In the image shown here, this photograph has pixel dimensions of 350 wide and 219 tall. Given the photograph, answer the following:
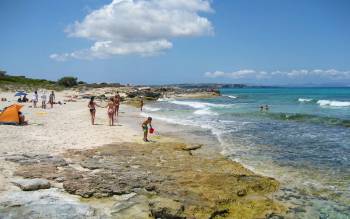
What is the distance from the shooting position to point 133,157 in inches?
522

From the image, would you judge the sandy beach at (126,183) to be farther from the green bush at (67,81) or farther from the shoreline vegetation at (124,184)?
the green bush at (67,81)

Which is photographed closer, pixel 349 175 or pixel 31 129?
pixel 349 175

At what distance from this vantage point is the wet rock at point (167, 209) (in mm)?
8094

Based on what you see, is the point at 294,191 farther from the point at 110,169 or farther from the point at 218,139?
the point at 218,139

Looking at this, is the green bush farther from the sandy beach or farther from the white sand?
the sandy beach

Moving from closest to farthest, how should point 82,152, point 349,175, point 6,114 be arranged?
point 349,175
point 82,152
point 6,114

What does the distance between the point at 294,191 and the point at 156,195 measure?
3989 millimetres

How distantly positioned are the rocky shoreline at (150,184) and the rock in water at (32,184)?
0.23 feet

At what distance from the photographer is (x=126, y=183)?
9.96 metres

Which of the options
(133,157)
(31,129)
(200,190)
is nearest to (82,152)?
(133,157)

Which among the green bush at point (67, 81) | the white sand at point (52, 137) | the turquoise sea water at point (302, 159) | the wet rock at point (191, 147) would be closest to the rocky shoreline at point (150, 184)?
the turquoise sea water at point (302, 159)

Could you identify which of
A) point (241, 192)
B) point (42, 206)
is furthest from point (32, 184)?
point (241, 192)

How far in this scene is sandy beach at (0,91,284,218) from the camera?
27.3ft

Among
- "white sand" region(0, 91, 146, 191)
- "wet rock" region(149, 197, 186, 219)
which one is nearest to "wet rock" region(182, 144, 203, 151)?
"white sand" region(0, 91, 146, 191)
